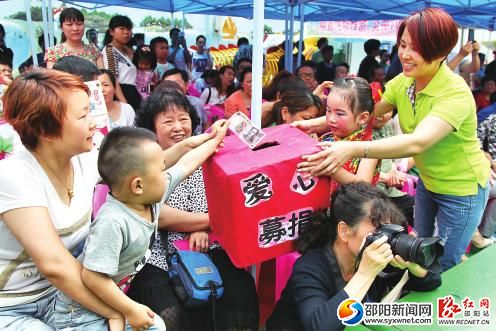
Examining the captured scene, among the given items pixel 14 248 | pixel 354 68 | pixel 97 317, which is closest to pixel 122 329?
pixel 97 317

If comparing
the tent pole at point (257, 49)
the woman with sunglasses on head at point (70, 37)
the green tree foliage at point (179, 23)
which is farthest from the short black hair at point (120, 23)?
the green tree foliage at point (179, 23)

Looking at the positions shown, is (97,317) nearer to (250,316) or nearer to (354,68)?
(250,316)

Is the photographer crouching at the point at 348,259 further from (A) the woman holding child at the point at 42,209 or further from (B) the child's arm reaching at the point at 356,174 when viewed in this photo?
(A) the woman holding child at the point at 42,209

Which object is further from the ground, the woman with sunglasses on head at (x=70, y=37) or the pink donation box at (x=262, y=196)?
the woman with sunglasses on head at (x=70, y=37)

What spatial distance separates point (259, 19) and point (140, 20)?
11766 millimetres

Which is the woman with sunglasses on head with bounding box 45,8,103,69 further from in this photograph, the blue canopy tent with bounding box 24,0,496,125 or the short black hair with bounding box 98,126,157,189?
the short black hair with bounding box 98,126,157,189

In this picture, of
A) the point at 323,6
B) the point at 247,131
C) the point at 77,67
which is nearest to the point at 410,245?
the point at 247,131

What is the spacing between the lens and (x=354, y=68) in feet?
51.1

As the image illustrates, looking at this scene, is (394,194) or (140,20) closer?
(394,194)

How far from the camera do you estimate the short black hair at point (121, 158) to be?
4.28ft

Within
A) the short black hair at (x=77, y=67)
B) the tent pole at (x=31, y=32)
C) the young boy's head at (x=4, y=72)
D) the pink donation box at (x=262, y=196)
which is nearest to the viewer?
the pink donation box at (x=262, y=196)

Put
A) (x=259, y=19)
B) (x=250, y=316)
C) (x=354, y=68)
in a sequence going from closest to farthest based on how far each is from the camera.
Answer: (x=250, y=316) → (x=259, y=19) → (x=354, y=68)
